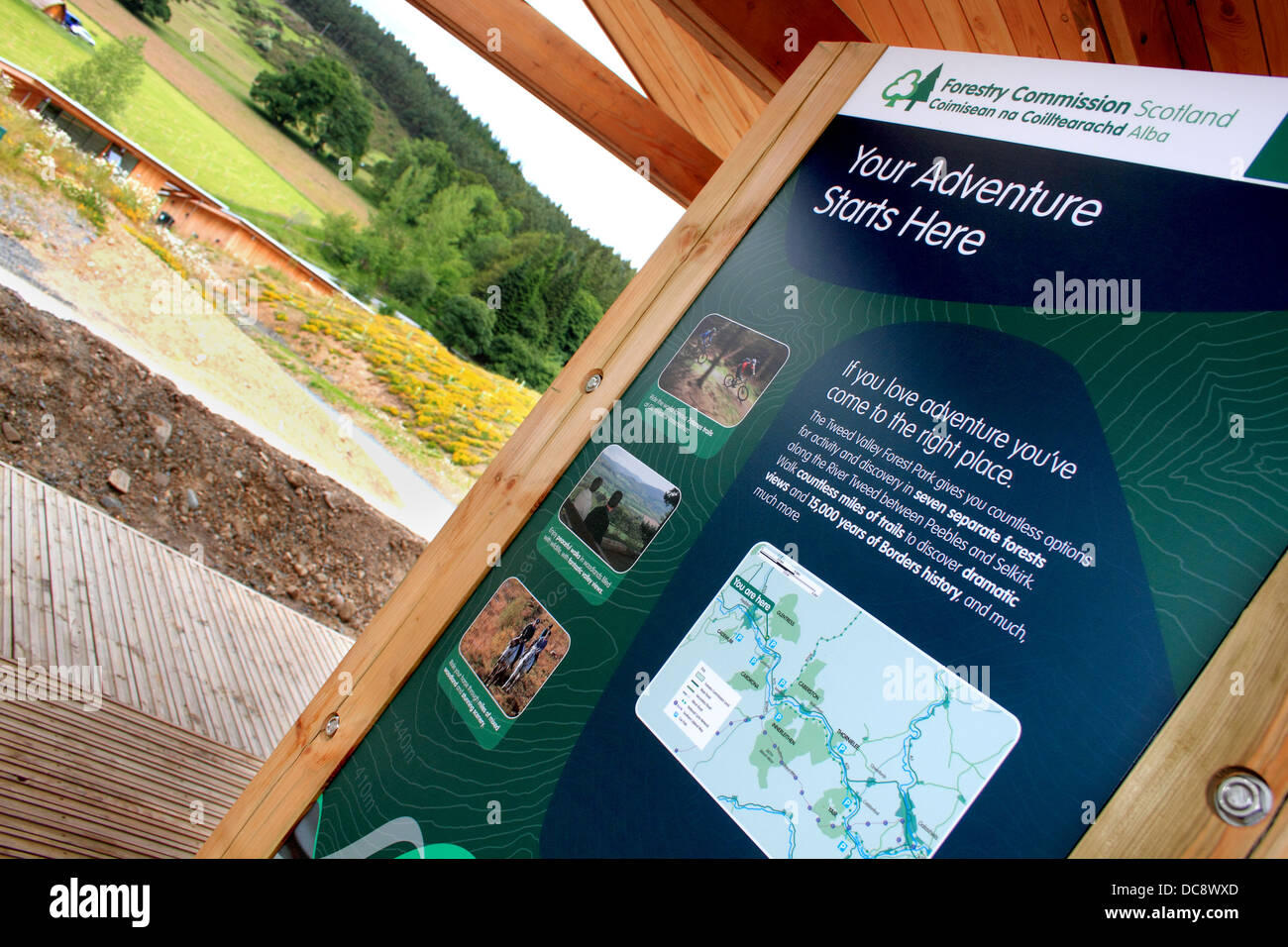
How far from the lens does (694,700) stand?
110 cm

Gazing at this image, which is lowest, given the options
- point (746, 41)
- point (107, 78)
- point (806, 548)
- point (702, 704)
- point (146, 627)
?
point (146, 627)

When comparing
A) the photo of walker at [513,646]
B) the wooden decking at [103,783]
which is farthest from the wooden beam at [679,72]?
the wooden decking at [103,783]

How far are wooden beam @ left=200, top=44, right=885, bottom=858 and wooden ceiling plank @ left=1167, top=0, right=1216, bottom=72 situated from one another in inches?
26.9

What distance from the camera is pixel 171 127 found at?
12711 millimetres

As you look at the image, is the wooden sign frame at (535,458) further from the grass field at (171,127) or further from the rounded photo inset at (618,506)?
the grass field at (171,127)

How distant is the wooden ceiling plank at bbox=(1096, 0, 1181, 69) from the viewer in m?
1.66

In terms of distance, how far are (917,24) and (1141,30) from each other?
79 centimetres

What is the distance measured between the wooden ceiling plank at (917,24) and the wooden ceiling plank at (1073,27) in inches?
15.8

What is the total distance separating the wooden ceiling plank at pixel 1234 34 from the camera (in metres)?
1.54

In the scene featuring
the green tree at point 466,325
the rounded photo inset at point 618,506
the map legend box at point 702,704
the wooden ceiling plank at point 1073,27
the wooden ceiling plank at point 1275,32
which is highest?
the wooden ceiling plank at point 1073,27

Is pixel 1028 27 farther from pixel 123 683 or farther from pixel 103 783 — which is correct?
pixel 123 683

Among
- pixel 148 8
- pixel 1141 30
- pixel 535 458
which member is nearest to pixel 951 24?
pixel 1141 30
